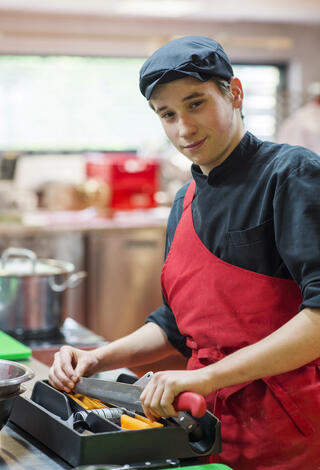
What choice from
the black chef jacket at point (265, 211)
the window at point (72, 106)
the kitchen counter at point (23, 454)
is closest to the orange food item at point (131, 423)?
the kitchen counter at point (23, 454)

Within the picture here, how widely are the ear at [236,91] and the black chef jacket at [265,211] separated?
76 millimetres

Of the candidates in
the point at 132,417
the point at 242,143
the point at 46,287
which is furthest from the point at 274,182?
the point at 46,287

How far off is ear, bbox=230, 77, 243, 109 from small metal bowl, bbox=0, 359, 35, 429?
735 millimetres

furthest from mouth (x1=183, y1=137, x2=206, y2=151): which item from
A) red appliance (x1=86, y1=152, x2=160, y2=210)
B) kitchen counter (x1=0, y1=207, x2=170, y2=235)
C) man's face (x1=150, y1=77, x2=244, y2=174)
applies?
red appliance (x1=86, y1=152, x2=160, y2=210)

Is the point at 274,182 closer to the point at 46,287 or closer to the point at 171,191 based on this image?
the point at 46,287

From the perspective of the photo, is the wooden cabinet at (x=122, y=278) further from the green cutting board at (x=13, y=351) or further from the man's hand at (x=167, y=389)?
the man's hand at (x=167, y=389)

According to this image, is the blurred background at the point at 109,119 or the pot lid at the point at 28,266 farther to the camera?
the blurred background at the point at 109,119

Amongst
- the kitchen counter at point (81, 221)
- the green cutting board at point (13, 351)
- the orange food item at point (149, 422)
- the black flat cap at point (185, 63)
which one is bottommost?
the kitchen counter at point (81, 221)

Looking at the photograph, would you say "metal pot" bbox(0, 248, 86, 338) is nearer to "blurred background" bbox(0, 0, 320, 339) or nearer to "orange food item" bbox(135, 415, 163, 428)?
"orange food item" bbox(135, 415, 163, 428)

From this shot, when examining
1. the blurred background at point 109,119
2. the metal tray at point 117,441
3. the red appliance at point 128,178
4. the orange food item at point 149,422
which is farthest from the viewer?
the red appliance at point 128,178

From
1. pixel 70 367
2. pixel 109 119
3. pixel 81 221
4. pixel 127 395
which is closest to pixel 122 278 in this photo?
pixel 81 221

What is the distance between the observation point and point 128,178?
5.59 meters

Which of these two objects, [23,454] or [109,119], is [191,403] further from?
[109,119]

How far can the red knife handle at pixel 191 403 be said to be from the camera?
4.16 feet
